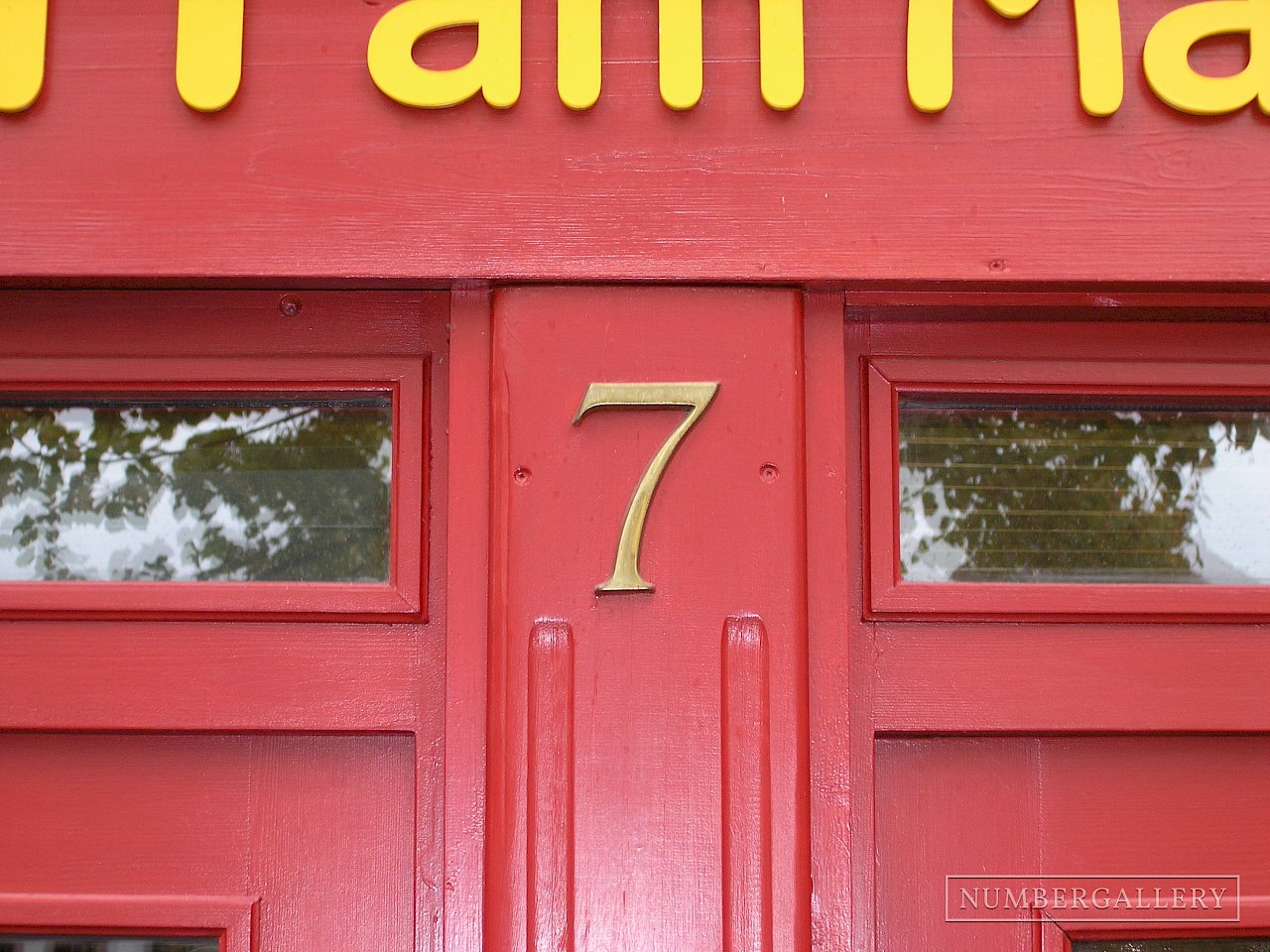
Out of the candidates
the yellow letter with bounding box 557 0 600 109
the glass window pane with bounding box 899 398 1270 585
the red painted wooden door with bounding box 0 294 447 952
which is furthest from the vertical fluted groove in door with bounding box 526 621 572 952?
the yellow letter with bounding box 557 0 600 109

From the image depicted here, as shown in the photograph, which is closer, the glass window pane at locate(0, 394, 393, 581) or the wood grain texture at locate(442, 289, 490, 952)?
the wood grain texture at locate(442, 289, 490, 952)

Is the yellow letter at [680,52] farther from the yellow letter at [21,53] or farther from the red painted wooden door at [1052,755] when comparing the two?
the yellow letter at [21,53]

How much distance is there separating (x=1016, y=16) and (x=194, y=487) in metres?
1.22

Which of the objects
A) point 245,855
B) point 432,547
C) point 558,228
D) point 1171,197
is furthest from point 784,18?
point 245,855

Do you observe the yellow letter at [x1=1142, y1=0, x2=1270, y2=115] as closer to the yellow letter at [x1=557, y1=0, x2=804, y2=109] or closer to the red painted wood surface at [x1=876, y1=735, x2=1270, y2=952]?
the yellow letter at [x1=557, y1=0, x2=804, y2=109]

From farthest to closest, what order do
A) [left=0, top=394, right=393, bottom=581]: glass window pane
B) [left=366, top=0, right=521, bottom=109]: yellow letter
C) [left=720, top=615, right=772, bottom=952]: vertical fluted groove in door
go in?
[left=0, top=394, right=393, bottom=581]: glass window pane, [left=366, top=0, right=521, bottom=109]: yellow letter, [left=720, top=615, right=772, bottom=952]: vertical fluted groove in door

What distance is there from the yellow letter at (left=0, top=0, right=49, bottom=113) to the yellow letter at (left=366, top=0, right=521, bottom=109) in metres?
0.41

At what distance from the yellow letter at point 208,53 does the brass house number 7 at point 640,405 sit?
0.59 metres

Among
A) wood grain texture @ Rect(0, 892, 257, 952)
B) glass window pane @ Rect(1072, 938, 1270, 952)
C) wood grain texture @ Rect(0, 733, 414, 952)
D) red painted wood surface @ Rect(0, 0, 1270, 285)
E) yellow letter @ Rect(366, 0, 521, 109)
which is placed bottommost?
glass window pane @ Rect(1072, 938, 1270, 952)

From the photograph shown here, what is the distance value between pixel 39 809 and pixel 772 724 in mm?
921

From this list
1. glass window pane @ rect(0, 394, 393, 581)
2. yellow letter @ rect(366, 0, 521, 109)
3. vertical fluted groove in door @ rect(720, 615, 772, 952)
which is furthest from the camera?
glass window pane @ rect(0, 394, 393, 581)

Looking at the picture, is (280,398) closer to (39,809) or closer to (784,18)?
(39,809)

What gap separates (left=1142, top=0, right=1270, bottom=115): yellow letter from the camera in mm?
1386

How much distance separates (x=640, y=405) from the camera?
4.43ft
